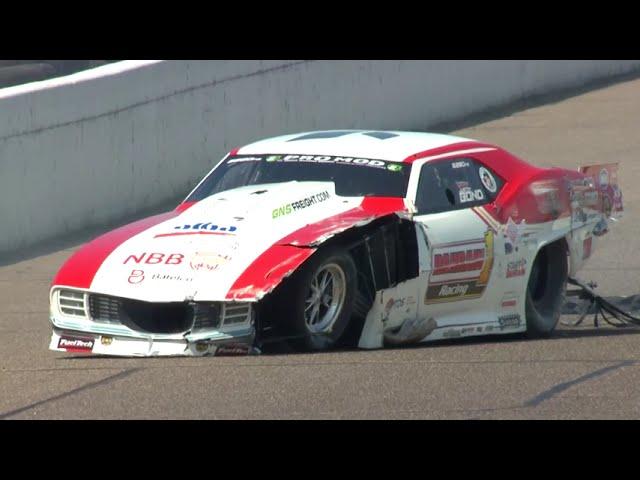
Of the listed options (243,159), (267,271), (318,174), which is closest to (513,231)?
(318,174)

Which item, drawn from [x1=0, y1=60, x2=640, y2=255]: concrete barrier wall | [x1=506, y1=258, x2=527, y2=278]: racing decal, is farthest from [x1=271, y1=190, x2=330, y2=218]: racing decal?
[x1=0, y1=60, x2=640, y2=255]: concrete barrier wall

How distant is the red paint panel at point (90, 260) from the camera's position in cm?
834

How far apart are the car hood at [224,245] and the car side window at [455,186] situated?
10.7 inches

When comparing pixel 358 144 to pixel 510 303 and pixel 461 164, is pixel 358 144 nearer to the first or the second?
pixel 461 164

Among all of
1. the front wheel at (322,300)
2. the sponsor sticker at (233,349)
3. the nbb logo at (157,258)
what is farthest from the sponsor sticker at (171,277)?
the front wheel at (322,300)

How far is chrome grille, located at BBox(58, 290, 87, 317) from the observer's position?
27.3 feet

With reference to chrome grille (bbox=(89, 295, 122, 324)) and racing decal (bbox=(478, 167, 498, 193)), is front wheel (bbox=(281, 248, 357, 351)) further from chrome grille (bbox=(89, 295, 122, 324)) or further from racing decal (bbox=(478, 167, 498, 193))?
racing decal (bbox=(478, 167, 498, 193))

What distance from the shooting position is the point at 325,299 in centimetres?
836

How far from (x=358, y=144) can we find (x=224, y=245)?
1.78 m

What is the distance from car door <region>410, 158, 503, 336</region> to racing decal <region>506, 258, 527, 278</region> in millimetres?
151

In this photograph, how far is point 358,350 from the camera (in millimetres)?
8562

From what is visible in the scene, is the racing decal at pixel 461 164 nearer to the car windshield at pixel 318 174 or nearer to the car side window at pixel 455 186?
the car side window at pixel 455 186

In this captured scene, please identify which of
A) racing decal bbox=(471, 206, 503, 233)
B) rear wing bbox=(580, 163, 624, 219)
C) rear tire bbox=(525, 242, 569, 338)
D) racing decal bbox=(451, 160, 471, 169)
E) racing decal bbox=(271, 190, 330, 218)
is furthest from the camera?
rear wing bbox=(580, 163, 624, 219)

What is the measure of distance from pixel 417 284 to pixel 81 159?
6.70m
